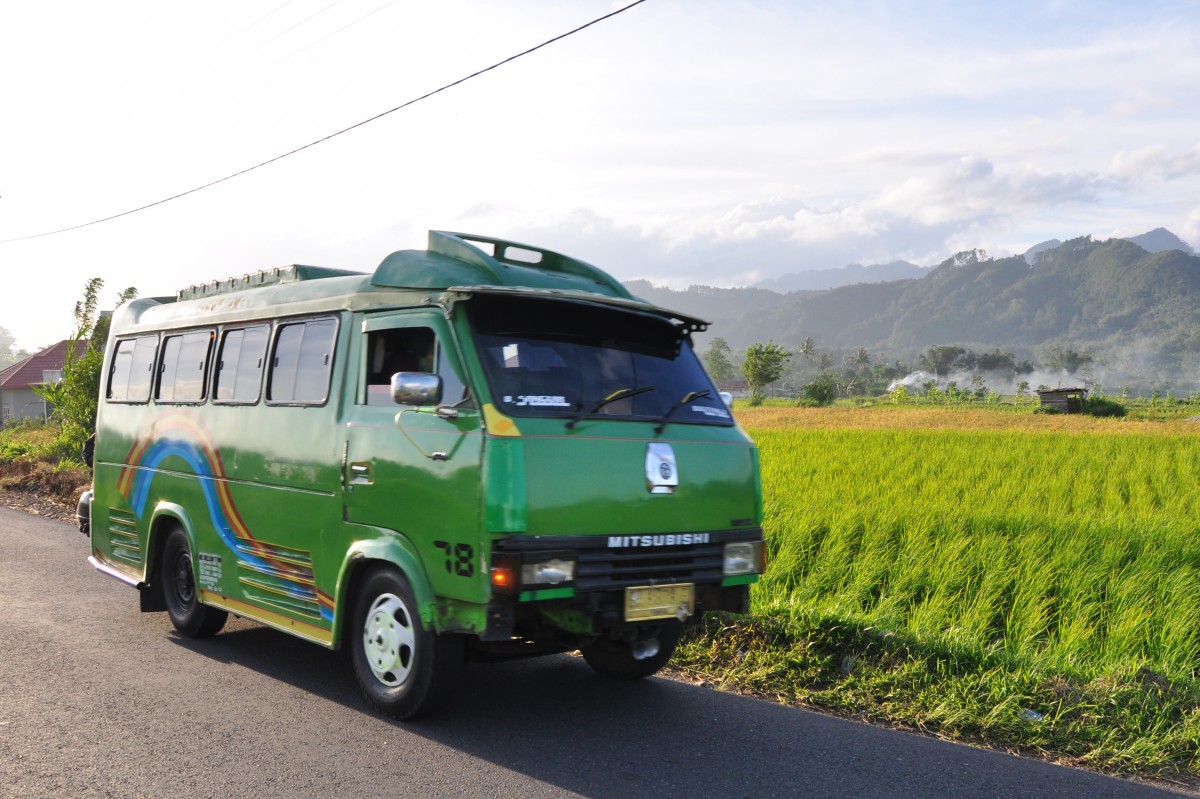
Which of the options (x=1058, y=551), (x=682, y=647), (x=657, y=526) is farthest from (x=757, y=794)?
(x=1058, y=551)

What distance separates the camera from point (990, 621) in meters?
7.80

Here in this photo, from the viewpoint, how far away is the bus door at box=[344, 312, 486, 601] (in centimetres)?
481

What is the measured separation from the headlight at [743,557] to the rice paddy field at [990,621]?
970 mm

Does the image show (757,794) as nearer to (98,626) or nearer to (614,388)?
(614,388)

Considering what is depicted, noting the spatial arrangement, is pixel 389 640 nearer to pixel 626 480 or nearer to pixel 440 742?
pixel 440 742

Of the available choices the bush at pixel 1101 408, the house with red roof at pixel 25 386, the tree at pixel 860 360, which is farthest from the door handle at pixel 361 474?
the tree at pixel 860 360

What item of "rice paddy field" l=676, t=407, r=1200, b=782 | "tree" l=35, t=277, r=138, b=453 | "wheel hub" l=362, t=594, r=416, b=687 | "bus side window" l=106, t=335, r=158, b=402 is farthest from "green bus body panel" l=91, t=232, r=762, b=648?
"tree" l=35, t=277, r=138, b=453

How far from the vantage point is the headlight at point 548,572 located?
4.69 meters

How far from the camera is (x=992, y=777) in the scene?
4.65 metres

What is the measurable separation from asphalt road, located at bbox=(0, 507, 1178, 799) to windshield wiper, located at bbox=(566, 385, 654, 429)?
158 cm

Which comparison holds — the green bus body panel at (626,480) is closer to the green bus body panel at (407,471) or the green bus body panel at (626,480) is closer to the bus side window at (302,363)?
the green bus body panel at (407,471)

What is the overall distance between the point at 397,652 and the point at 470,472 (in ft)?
3.91

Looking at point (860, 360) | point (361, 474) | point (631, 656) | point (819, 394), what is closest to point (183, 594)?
point (361, 474)

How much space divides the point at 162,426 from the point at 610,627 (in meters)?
4.38
